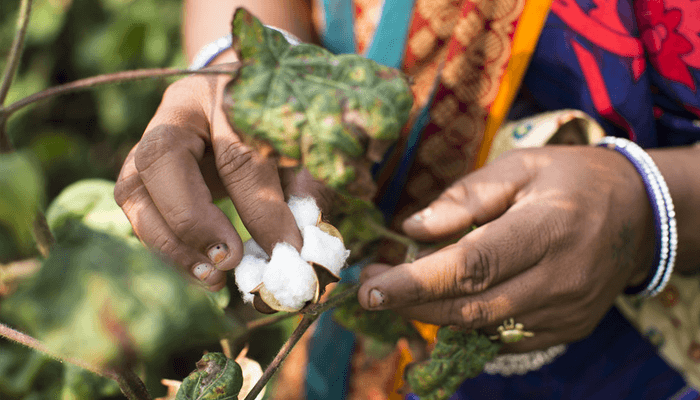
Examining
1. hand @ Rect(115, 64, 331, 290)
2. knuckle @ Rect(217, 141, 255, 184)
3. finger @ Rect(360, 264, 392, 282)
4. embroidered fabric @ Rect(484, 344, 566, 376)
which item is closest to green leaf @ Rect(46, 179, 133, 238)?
hand @ Rect(115, 64, 331, 290)

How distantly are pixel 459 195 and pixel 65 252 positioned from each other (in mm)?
705

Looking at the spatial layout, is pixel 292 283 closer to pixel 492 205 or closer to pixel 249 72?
pixel 249 72

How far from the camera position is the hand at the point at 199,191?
0.59 metres

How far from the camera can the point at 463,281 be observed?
2.59 feet

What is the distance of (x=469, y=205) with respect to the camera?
35.3 inches

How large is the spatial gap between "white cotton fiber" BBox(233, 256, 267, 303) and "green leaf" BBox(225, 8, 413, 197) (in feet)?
0.70

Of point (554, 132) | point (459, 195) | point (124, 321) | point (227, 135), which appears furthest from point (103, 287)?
point (554, 132)

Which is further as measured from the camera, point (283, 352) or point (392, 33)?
point (392, 33)

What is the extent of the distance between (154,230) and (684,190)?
40.8 inches

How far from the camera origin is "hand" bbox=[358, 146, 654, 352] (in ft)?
2.55

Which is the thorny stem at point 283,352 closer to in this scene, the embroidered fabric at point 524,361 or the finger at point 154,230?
the finger at point 154,230

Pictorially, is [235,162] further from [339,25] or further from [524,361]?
[524,361]

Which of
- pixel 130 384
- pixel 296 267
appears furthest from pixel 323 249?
pixel 130 384

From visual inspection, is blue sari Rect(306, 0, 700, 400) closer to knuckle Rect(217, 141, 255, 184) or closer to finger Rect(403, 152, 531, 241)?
finger Rect(403, 152, 531, 241)
